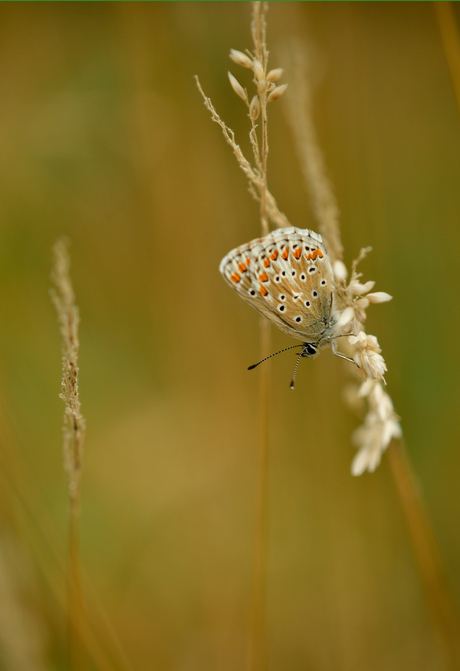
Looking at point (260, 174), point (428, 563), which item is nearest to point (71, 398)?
point (260, 174)

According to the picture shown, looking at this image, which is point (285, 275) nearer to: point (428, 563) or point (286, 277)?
point (286, 277)

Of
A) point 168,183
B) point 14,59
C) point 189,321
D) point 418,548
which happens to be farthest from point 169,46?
point 418,548

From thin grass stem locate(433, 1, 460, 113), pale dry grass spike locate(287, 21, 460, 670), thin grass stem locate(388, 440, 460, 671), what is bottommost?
thin grass stem locate(388, 440, 460, 671)

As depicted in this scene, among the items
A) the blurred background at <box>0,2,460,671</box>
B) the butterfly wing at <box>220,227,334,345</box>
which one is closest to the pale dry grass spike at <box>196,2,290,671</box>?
the butterfly wing at <box>220,227,334,345</box>

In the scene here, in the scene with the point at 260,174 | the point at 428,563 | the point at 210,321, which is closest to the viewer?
the point at 260,174

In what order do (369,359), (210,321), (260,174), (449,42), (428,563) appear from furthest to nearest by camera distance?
(210,321) < (428,563) < (449,42) < (369,359) < (260,174)

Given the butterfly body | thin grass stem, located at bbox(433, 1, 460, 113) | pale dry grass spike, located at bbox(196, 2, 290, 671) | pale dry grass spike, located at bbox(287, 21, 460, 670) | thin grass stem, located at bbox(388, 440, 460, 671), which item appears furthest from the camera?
thin grass stem, located at bbox(388, 440, 460, 671)

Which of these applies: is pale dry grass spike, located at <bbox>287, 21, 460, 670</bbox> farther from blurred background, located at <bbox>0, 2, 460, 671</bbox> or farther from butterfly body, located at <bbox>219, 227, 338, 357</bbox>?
blurred background, located at <bbox>0, 2, 460, 671</bbox>
